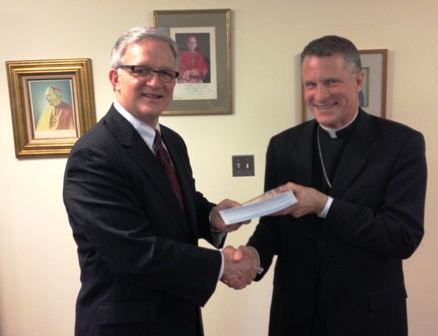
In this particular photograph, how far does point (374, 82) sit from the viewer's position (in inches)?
78.0

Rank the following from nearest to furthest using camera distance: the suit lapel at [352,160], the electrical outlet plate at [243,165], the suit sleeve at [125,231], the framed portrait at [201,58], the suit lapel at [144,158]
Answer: the suit sleeve at [125,231], the suit lapel at [144,158], the suit lapel at [352,160], the framed portrait at [201,58], the electrical outlet plate at [243,165]

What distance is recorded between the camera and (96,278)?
1.11 m

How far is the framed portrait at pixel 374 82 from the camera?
1.96 metres

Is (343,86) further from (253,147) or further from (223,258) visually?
(253,147)

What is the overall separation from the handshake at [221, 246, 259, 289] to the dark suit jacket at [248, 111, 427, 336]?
0.16 m

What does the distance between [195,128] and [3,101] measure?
1.09 meters

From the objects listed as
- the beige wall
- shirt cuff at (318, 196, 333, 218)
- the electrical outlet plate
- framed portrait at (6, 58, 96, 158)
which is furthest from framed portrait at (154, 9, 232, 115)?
shirt cuff at (318, 196, 333, 218)

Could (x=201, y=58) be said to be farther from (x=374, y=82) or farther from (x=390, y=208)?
(x=390, y=208)

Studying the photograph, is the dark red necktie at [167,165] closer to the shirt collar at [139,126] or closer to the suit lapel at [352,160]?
the shirt collar at [139,126]

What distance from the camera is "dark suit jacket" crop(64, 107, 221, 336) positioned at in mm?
1022

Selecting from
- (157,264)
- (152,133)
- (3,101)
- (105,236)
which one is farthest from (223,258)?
(3,101)

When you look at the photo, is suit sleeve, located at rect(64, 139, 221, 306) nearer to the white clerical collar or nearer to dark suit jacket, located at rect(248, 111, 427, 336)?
dark suit jacket, located at rect(248, 111, 427, 336)

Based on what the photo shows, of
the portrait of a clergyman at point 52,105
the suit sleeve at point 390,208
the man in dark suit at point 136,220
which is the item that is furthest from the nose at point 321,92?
the portrait of a clergyman at point 52,105

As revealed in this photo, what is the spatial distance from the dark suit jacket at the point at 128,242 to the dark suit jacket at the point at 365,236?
1.31ft
